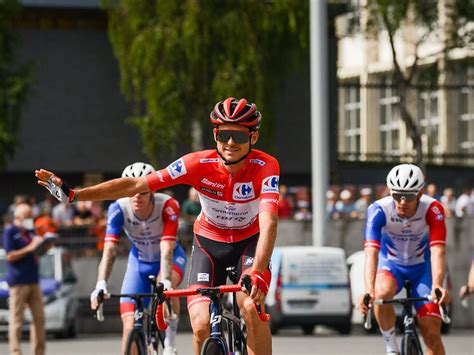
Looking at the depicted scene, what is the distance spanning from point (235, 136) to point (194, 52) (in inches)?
974

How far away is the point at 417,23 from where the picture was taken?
40.7 m

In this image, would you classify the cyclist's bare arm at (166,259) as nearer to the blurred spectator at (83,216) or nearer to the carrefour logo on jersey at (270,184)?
the carrefour logo on jersey at (270,184)

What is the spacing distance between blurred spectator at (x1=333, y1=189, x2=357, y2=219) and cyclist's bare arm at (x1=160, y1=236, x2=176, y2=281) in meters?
16.7

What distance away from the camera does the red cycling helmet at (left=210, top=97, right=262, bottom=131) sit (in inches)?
454

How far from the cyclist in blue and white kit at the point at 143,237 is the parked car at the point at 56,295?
1067cm

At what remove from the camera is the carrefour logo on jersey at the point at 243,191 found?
11.8 metres

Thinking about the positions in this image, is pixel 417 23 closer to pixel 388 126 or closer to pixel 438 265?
pixel 388 126

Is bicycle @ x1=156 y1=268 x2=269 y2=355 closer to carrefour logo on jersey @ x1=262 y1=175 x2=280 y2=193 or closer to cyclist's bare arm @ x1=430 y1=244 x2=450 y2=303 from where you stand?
carrefour logo on jersey @ x1=262 y1=175 x2=280 y2=193

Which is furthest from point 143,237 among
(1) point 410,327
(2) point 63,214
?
(2) point 63,214

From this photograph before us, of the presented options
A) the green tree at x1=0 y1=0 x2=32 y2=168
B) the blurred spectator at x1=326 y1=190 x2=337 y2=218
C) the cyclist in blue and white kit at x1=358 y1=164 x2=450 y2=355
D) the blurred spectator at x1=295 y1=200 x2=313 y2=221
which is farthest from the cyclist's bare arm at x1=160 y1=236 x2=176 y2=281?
the green tree at x1=0 y1=0 x2=32 y2=168

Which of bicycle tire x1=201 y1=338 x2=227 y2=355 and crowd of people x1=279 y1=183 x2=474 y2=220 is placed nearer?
bicycle tire x1=201 y1=338 x2=227 y2=355

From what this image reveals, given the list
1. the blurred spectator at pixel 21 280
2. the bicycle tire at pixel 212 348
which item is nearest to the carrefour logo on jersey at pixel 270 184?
the bicycle tire at pixel 212 348

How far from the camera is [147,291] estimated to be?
1537 cm

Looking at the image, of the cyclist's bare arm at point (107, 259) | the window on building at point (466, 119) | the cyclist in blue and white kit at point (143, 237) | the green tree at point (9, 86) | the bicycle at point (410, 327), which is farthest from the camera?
the window on building at point (466, 119)
